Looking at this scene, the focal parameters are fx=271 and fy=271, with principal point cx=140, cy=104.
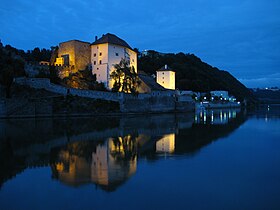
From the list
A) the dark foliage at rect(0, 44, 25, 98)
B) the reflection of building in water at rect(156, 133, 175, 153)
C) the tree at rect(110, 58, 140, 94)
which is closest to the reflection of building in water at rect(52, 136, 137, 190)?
the reflection of building in water at rect(156, 133, 175, 153)

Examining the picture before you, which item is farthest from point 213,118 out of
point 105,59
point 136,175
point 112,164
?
point 136,175

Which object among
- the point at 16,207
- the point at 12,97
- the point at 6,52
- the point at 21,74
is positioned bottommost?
the point at 16,207

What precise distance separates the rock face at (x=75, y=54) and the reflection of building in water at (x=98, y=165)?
98.7ft

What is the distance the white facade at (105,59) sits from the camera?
40531 millimetres

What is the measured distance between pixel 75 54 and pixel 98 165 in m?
34.6

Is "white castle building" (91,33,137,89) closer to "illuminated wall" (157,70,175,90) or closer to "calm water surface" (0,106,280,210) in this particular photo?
"illuminated wall" (157,70,175,90)

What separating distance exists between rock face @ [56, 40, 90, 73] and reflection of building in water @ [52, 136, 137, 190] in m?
30.1

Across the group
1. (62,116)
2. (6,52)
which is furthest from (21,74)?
(62,116)

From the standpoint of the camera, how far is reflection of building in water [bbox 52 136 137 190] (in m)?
7.45

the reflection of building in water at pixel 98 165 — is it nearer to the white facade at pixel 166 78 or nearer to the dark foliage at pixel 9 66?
the dark foliage at pixel 9 66

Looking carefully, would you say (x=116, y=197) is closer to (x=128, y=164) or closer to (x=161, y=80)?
(x=128, y=164)

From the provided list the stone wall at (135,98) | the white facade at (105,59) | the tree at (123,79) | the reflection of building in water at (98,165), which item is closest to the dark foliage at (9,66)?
the stone wall at (135,98)

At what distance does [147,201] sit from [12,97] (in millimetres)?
26902

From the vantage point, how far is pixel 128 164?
9.34 metres
